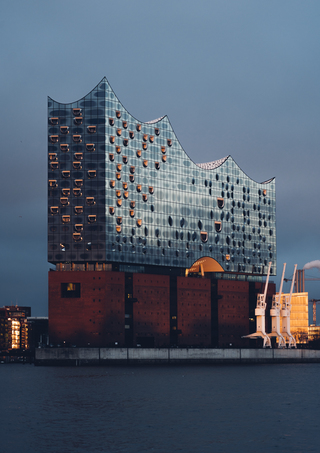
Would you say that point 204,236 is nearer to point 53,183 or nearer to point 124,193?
point 124,193

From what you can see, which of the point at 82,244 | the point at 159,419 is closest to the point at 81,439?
the point at 159,419

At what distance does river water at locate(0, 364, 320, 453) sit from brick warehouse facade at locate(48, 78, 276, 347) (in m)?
32.8

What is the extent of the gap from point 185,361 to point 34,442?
8203 centimetres

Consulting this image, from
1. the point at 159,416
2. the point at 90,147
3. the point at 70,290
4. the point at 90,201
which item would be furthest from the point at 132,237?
the point at 159,416

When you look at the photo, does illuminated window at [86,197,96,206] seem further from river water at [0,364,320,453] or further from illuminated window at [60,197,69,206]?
river water at [0,364,320,453]

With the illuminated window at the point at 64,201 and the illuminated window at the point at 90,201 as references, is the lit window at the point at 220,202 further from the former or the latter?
the illuminated window at the point at 64,201

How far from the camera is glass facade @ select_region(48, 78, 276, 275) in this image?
111 metres

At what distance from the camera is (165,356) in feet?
377

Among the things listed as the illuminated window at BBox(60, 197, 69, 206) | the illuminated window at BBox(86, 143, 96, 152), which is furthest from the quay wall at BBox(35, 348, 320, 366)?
the illuminated window at BBox(86, 143, 96, 152)

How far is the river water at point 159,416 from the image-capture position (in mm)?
36312

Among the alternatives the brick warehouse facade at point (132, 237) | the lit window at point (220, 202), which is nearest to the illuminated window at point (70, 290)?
the brick warehouse facade at point (132, 237)

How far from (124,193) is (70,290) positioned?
17517 millimetres

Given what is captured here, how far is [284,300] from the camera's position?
139 meters

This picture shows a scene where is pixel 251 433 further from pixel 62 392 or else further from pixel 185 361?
pixel 185 361
